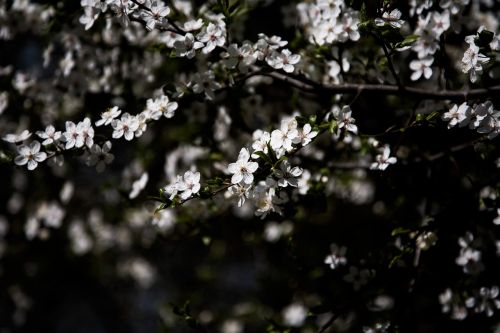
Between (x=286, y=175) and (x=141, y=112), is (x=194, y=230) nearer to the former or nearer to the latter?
(x=141, y=112)

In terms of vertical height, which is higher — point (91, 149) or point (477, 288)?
point (91, 149)

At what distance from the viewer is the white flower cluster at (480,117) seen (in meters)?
1.96

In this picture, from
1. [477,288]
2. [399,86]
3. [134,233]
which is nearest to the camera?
[399,86]

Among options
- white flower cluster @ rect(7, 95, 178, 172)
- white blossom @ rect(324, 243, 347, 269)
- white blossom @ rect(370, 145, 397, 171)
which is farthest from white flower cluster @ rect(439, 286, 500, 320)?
white flower cluster @ rect(7, 95, 178, 172)

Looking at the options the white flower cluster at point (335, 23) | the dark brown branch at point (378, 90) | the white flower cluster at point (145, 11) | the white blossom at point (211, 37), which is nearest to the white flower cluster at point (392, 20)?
the white flower cluster at point (335, 23)


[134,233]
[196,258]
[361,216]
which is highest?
[361,216]

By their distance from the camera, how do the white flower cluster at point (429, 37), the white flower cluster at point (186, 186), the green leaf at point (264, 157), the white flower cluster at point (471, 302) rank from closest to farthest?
the green leaf at point (264, 157) < the white flower cluster at point (186, 186) < the white flower cluster at point (429, 37) < the white flower cluster at point (471, 302)

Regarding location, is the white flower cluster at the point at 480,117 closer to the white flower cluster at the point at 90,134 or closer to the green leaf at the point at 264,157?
the green leaf at the point at 264,157

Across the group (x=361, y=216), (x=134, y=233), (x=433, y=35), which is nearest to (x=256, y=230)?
(x=433, y=35)

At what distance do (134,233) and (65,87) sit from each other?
7.75 ft

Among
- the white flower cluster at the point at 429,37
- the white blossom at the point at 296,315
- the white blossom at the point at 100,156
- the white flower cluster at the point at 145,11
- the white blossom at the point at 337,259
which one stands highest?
the white flower cluster at the point at 145,11

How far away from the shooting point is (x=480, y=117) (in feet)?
6.45

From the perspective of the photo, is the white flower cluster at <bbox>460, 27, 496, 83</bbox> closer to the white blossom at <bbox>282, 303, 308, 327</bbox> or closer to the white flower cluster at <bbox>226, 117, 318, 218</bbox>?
the white flower cluster at <bbox>226, 117, 318, 218</bbox>

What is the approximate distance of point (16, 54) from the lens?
5387mm
